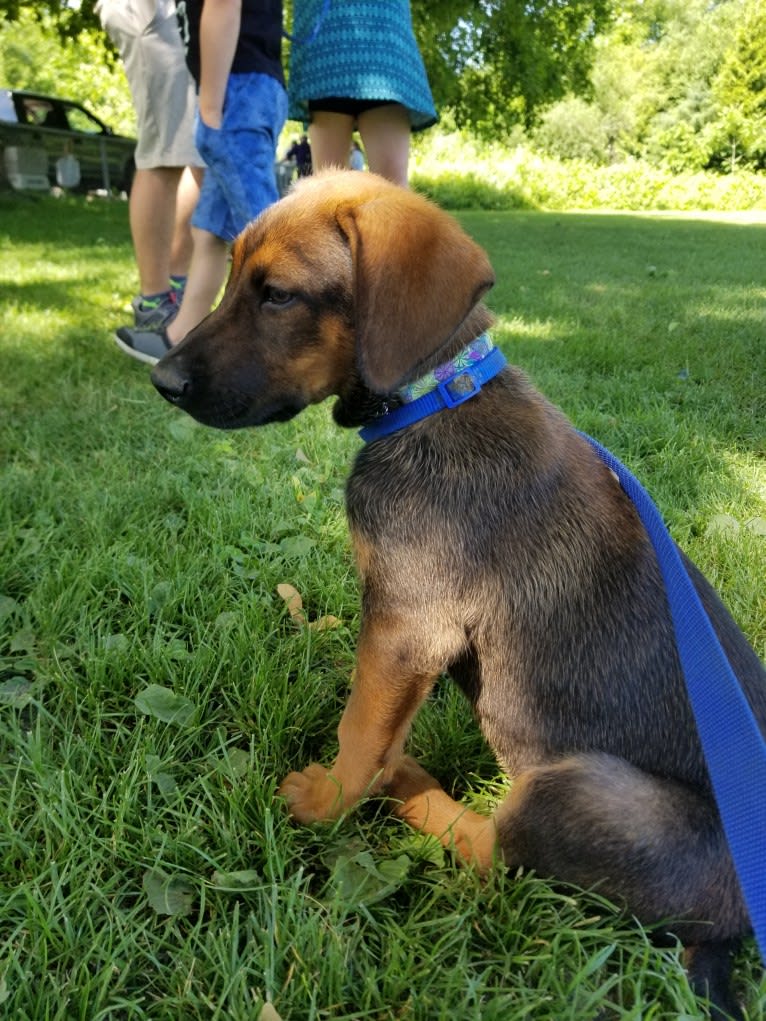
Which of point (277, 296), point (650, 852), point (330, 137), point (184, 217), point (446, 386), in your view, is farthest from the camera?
point (184, 217)

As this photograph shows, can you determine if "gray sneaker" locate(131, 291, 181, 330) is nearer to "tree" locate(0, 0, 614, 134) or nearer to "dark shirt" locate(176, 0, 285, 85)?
"dark shirt" locate(176, 0, 285, 85)

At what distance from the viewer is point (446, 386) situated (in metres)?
1.86

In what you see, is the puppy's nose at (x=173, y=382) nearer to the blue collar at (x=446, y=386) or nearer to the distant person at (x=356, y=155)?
the blue collar at (x=446, y=386)

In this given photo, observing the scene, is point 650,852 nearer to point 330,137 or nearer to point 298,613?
point 298,613

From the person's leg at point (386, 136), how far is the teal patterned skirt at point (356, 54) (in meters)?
0.10

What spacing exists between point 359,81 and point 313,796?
421 centimetres

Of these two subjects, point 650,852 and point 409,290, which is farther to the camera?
point 409,290

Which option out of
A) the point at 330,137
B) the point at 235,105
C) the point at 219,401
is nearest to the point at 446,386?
the point at 219,401

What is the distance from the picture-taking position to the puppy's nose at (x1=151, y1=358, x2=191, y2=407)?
6.56 ft

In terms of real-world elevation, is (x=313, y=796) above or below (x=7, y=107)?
below

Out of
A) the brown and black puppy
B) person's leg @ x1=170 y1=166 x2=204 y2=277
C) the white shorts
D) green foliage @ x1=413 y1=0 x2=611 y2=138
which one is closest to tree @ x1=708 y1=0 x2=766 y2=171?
green foliage @ x1=413 y1=0 x2=611 y2=138

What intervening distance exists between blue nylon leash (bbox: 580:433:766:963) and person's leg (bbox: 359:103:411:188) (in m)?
3.99

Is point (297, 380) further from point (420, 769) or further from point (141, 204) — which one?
point (141, 204)

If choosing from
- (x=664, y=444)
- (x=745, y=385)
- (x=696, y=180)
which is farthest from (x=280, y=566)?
(x=696, y=180)
